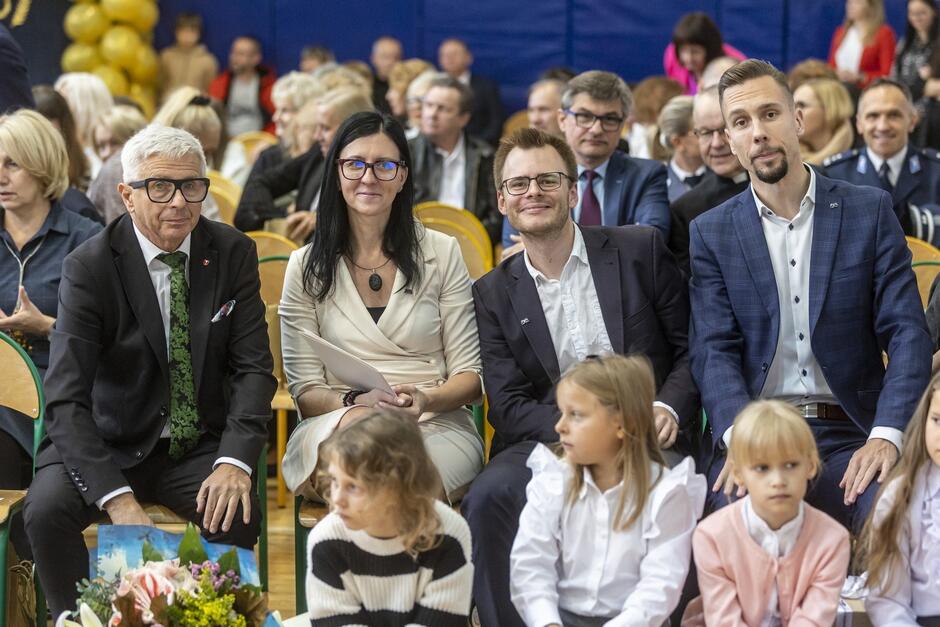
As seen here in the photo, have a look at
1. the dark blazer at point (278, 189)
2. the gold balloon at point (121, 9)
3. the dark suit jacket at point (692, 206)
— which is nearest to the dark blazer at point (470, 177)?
the dark blazer at point (278, 189)

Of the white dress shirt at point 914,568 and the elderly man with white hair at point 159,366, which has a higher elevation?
the elderly man with white hair at point 159,366

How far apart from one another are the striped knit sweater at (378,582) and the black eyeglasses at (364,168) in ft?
3.65

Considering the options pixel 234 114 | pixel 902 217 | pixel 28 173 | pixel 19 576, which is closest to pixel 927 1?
pixel 902 217

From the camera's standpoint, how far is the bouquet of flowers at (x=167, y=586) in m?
2.52

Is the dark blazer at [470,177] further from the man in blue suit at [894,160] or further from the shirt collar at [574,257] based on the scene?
the shirt collar at [574,257]

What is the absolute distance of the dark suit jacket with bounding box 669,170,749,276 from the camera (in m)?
4.22

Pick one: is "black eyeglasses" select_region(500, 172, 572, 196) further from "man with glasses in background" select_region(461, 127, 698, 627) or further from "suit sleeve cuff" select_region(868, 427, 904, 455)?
"suit sleeve cuff" select_region(868, 427, 904, 455)

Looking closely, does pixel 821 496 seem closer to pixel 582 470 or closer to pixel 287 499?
pixel 582 470

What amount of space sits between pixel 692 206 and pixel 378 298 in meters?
1.32

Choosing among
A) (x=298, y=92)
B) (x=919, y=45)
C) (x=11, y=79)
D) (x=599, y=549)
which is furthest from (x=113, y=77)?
(x=599, y=549)

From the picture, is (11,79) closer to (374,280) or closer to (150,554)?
(374,280)

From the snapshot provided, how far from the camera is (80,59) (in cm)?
1016

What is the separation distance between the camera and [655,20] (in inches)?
400

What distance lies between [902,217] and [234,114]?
6.72m
